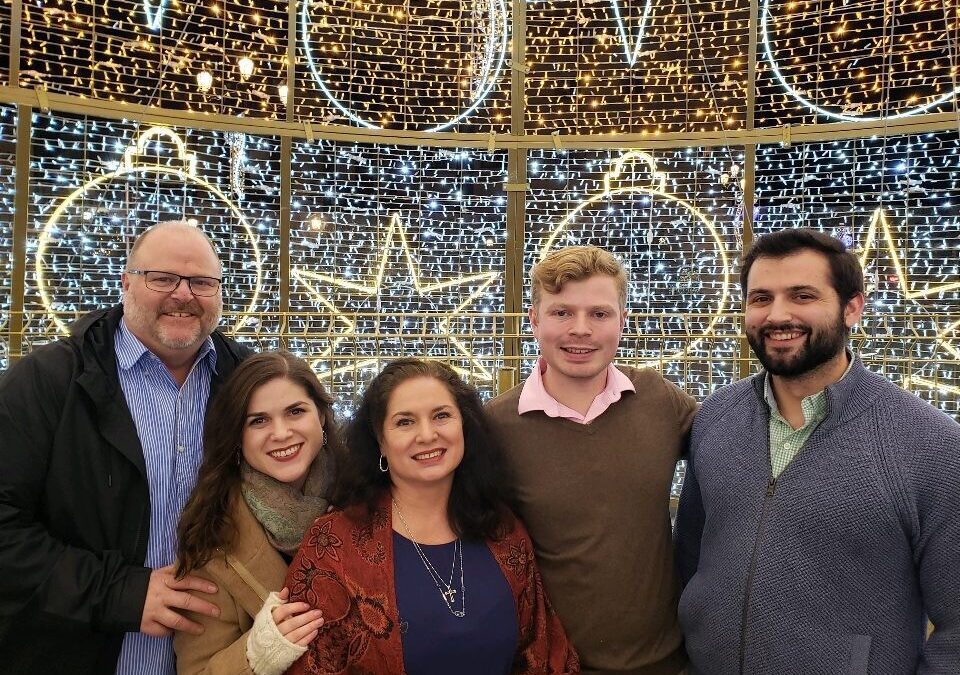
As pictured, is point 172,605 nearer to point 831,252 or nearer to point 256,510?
point 256,510

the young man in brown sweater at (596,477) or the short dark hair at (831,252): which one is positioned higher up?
the short dark hair at (831,252)

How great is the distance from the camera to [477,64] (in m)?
5.43

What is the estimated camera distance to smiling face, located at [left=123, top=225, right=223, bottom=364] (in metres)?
2.10

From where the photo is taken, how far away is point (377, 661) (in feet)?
5.80

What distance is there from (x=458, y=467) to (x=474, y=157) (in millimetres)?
3815

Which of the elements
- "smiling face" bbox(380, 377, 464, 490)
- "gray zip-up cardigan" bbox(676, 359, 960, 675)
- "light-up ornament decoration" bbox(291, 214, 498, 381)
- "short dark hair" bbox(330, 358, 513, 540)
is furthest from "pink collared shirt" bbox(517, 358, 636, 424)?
"light-up ornament decoration" bbox(291, 214, 498, 381)

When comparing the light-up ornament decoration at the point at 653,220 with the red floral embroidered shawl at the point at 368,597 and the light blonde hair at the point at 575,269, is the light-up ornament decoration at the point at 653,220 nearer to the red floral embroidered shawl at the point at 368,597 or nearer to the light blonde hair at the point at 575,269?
the light blonde hair at the point at 575,269

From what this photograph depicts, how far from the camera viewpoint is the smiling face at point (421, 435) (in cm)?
192

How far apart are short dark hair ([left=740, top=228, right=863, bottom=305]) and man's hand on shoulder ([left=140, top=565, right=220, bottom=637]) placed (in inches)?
62.9

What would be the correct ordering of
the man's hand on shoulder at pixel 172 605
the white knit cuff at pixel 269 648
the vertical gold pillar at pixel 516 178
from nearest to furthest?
the white knit cuff at pixel 269 648 < the man's hand on shoulder at pixel 172 605 < the vertical gold pillar at pixel 516 178

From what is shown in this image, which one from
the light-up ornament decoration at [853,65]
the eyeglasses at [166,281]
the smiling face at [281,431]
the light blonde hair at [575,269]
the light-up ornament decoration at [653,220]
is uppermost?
the light-up ornament decoration at [853,65]

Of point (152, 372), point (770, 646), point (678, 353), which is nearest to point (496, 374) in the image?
point (678, 353)

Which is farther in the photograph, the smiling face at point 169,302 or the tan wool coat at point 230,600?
the smiling face at point 169,302

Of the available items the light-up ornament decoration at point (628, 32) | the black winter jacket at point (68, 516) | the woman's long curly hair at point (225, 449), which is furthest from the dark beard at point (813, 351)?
the light-up ornament decoration at point (628, 32)
